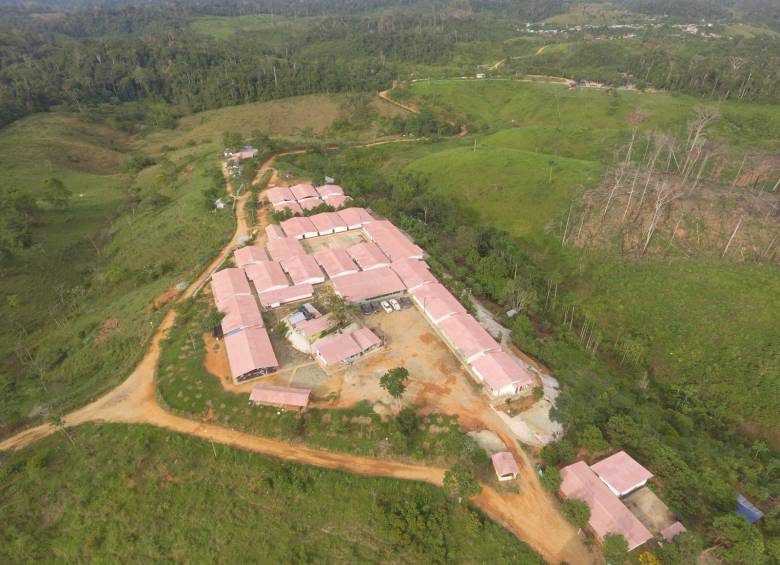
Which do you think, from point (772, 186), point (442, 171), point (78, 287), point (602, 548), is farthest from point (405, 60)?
point (602, 548)

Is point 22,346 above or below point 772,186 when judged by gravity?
below

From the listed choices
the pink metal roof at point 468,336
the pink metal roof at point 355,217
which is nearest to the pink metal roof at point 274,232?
the pink metal roof at point 355,217

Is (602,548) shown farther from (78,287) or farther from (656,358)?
(78,287)

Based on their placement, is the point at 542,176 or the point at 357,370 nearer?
the point at 357,370

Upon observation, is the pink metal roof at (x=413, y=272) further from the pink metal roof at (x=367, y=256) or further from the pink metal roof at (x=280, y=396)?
the pink metal roof at (x=280, y=396)

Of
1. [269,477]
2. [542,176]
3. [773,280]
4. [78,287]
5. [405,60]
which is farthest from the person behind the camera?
Answer: [405,60]

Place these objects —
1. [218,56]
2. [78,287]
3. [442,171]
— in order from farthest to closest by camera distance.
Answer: [218,56]
[442,171]
[78,287]

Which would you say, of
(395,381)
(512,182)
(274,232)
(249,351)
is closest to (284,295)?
(249,351)

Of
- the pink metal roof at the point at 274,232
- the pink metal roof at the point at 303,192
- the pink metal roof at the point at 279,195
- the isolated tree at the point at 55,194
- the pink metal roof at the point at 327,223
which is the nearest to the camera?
the pink metal roof at the point at 274,232
